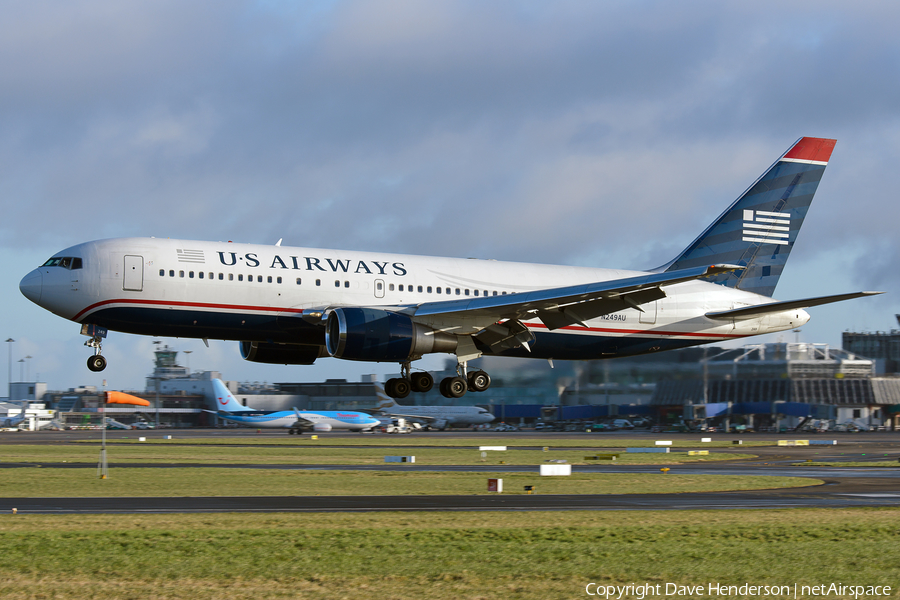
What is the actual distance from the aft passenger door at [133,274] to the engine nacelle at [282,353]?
19.7ft

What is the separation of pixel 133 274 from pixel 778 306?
25359mm

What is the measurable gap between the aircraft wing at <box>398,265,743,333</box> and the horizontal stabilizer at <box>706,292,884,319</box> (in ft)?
16.9

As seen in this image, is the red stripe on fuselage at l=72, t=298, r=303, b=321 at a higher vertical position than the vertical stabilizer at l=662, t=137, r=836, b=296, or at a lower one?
lower

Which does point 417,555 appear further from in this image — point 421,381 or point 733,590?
point 421,381

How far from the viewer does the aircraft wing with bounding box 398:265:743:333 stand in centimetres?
3384

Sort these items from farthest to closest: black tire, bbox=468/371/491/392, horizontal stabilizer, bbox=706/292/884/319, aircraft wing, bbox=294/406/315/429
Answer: aircraft wing, bbox=294/406/315/429 < black tire, bbox=468/371/491/392 < horizontal stabilizer, bbox=706/292/884/319

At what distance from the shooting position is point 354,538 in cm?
2169

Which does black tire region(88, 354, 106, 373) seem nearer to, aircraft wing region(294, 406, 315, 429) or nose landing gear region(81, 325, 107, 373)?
nose landing gear region(81, 325, 107, 373)

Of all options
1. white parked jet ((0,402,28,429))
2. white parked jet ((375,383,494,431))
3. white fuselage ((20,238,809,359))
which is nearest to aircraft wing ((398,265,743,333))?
white fuselage ((20,238,809,359))

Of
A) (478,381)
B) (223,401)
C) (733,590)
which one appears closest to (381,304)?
(478,381)

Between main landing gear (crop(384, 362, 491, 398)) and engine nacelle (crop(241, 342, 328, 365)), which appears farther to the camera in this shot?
engine nacelle (crop(241, 342, 328, 365))

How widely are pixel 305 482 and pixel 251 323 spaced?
9.30 m

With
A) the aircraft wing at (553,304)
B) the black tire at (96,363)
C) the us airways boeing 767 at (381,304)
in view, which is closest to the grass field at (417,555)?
the black tire at (96,363)

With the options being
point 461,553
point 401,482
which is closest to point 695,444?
point 401,482
